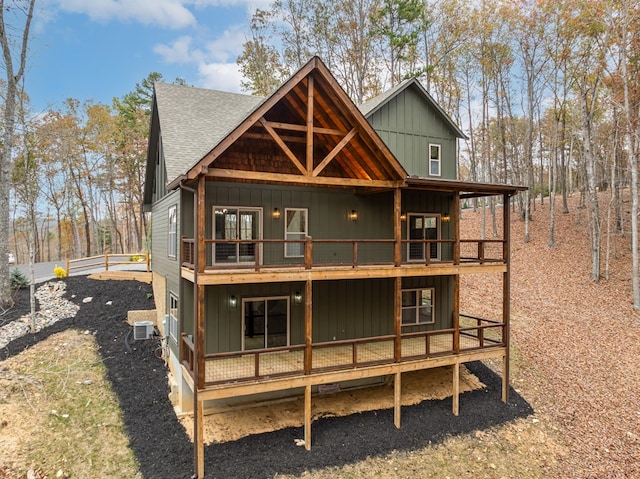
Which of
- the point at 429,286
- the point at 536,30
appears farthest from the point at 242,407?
the point at 536,30

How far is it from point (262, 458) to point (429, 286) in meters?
8.11

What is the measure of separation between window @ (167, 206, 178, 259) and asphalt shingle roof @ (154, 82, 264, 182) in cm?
156

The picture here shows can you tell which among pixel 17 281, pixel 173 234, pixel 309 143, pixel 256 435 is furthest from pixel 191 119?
pixel 17 281

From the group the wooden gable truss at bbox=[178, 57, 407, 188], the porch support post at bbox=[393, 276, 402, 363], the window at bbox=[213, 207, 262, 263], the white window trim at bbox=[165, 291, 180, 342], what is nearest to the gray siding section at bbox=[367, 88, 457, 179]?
the wooden gable truss at bbox=[178, 57, 407, 188]

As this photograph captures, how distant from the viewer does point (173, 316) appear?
11.9 m

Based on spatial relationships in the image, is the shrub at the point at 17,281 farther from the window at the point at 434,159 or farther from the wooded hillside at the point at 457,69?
the window at the point at 434,159

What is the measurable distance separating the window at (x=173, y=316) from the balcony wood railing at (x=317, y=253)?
190 cm

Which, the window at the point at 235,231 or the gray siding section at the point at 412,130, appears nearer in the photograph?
the window at the point at 235,231

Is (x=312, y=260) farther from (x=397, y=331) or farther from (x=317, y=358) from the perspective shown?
(x=397, y=331)

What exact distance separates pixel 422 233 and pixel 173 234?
8700 mm

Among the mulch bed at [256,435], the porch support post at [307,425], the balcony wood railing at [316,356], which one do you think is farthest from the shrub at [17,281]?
the porch support post at [307,425]

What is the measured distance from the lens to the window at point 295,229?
11477mm

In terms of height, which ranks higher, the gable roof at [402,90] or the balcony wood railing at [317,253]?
the gable roof at [402,90]

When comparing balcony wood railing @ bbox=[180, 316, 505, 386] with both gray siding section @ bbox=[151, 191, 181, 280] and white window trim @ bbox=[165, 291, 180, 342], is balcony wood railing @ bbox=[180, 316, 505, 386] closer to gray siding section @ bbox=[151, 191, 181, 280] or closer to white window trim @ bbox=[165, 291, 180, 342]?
white window trim @ bbox=[165, 291, 180, 342]
